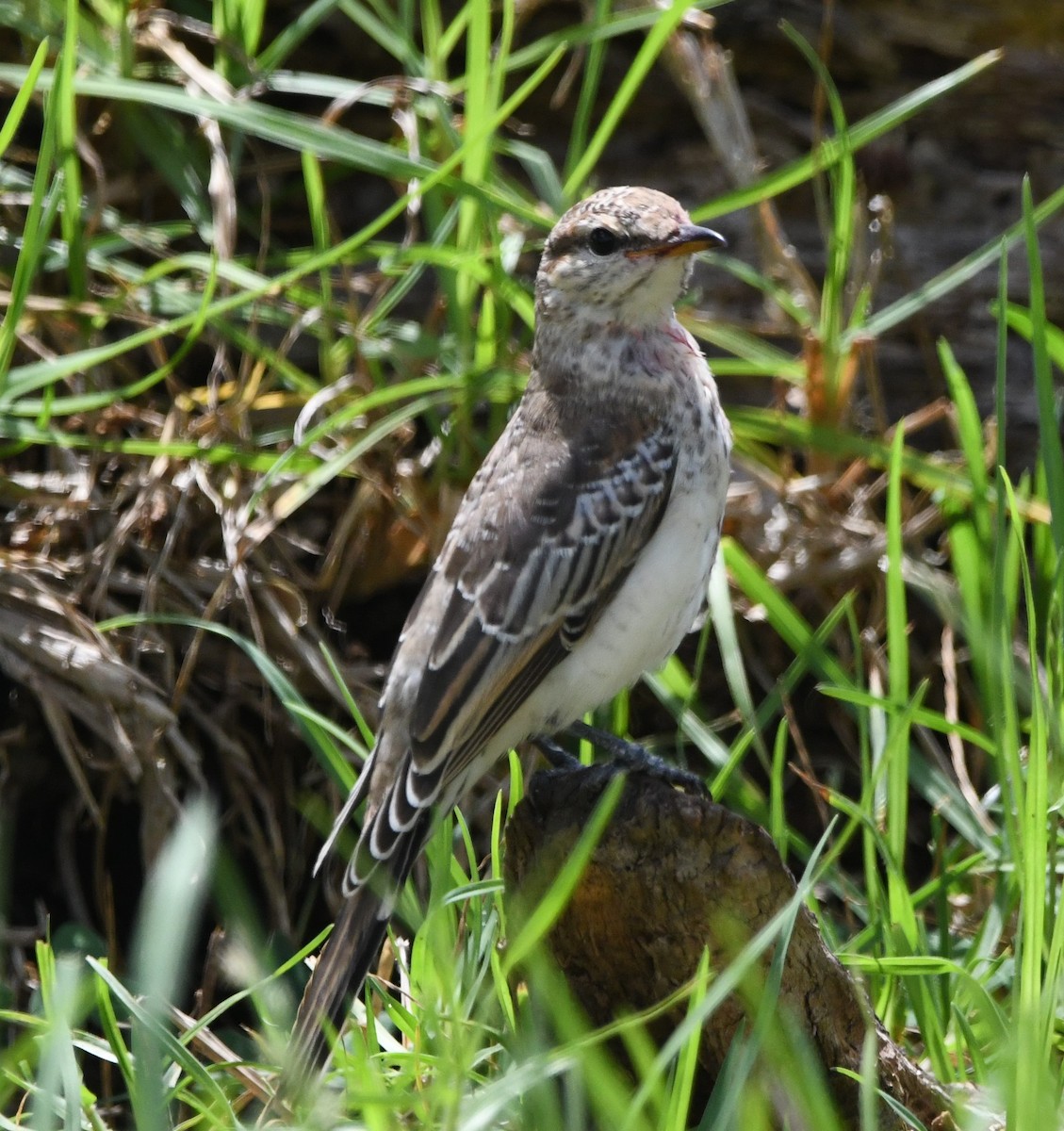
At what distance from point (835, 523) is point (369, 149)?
1.86m

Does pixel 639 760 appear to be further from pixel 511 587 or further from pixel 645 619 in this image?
pixel 511 587

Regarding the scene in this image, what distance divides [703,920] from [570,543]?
116cm

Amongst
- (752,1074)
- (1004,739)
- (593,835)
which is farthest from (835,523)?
(593,835)

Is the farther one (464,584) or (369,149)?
(369,149)

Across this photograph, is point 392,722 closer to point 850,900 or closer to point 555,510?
point 555,510

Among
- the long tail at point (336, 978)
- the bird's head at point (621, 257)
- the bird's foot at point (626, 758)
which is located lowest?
the long tail at point (336, 978)

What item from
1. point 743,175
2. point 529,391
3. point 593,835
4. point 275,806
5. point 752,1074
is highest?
point 743,175

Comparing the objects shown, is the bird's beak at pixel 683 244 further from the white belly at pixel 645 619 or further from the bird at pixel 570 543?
the white belly at pixel 645 619

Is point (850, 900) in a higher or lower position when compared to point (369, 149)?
lower

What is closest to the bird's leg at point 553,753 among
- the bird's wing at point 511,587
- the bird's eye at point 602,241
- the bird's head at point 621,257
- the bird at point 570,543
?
the bird at point 570,543

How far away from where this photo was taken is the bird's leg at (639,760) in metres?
3.79

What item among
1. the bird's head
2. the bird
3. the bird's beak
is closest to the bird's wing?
the bird

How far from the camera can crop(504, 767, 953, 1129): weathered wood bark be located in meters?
3.21

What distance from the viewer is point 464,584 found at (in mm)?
4020
